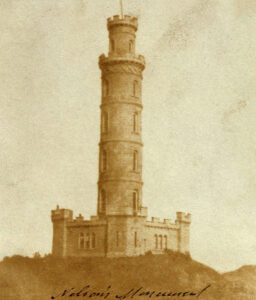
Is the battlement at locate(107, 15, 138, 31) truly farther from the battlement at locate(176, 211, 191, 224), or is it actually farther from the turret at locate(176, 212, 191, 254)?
the turret at locate(176, 212, 191, 254)

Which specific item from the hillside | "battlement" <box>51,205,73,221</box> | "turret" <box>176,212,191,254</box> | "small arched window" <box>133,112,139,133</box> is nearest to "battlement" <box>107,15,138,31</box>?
"small arched window" <box>133,112,139,133</box>

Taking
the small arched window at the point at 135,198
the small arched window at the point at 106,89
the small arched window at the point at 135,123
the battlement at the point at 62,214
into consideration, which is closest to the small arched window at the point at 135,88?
the small arched window at the point at 135,123

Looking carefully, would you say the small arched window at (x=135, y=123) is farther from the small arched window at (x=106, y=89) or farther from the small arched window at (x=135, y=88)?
the small arched window at (x=106, y=89)

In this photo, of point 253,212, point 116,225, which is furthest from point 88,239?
point 253,212

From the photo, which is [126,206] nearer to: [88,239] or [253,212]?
[88,239]

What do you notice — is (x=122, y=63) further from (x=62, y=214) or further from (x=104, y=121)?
(x=62, y=214)
